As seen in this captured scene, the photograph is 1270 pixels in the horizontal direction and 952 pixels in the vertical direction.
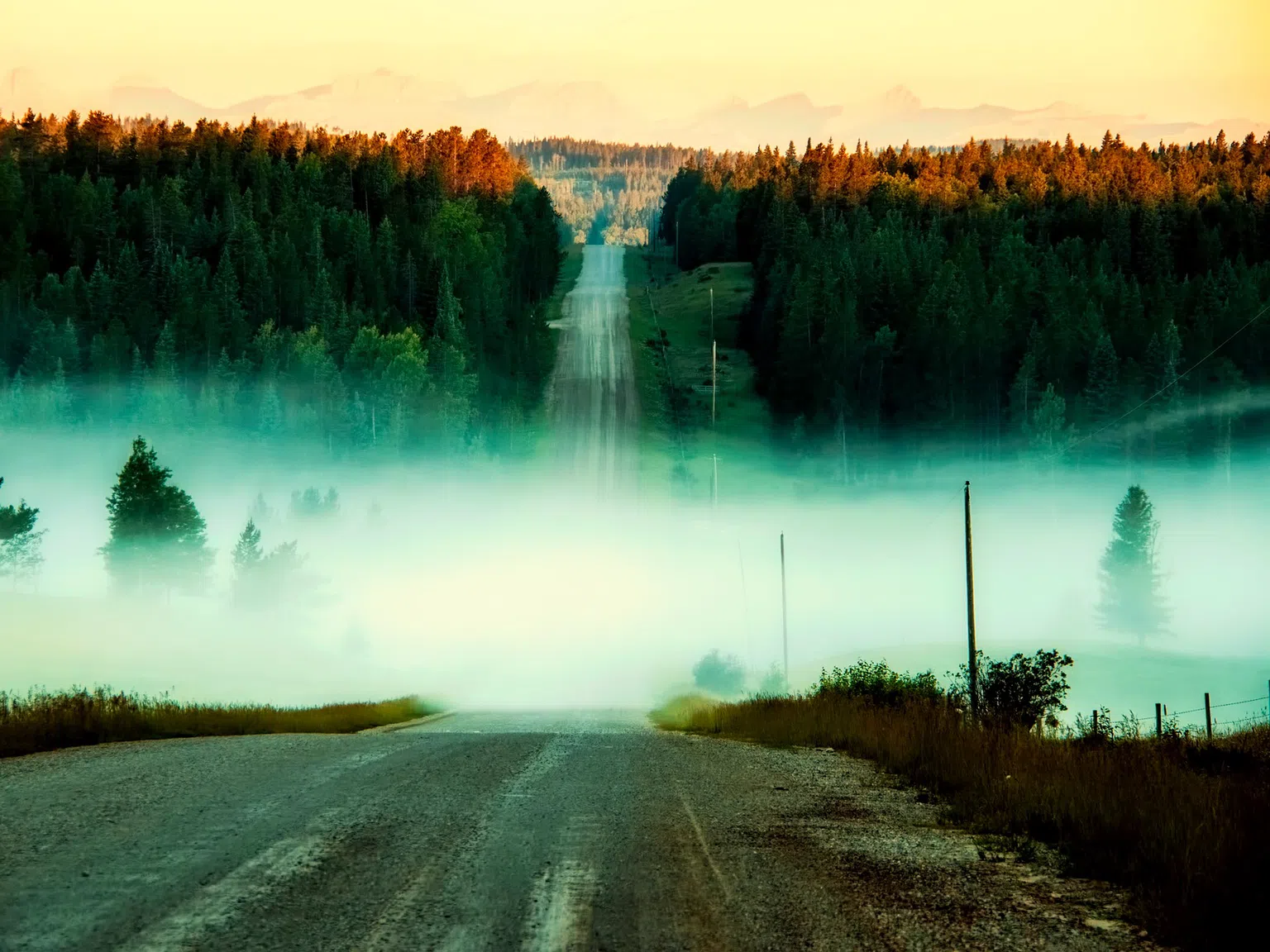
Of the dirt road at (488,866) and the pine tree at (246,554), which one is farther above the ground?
the dirt road at (488,866)

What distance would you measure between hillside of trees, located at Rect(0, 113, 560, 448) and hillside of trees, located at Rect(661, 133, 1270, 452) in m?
27.9

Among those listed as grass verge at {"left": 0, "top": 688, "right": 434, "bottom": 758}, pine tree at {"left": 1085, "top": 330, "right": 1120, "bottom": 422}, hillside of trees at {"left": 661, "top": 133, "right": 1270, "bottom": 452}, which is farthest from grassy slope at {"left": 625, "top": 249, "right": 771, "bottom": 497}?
grass verge at {"left": 0, "top": 688, "right": 434, "bottom": 758}

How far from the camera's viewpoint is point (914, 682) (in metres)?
33.0

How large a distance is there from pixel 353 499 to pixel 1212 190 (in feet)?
353

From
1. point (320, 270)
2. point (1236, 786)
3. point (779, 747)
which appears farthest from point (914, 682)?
point (320, 270)

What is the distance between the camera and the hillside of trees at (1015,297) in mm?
107125

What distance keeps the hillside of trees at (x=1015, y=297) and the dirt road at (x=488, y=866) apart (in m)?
91.1

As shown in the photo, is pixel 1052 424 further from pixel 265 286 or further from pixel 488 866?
pixel 488 866

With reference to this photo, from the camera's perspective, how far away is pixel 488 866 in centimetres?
974

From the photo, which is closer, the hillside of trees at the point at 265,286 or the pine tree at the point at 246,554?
the pine tree at the point at 246,554

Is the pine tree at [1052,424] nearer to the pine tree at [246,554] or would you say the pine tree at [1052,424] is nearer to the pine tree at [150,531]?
the pine tree at [246,554]

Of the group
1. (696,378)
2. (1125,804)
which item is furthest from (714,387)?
(1125,804)

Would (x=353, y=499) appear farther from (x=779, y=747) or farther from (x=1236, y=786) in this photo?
(x=1236, y=786)

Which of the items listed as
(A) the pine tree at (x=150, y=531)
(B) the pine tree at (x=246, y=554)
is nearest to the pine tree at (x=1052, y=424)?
(B) the pine tree at (x=246, y=554)
